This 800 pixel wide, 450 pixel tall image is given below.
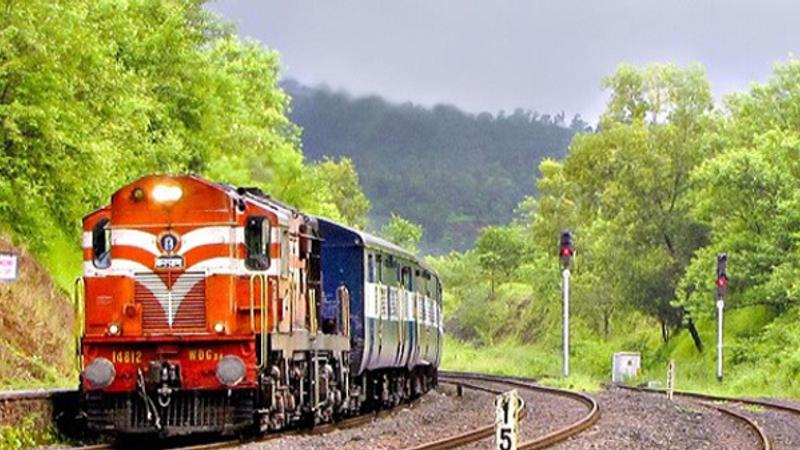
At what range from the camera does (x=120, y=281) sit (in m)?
17.0

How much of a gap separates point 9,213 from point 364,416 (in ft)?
25.2

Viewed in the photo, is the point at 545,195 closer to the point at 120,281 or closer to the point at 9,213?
the point at 9,213

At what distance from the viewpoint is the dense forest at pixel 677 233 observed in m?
42.9

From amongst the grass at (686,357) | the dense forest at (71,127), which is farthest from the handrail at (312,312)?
→ the grass at (686,357)

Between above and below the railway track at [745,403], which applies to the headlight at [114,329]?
above

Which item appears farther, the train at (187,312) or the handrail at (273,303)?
the handrail at (273,303)

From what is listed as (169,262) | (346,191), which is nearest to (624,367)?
(169,262)

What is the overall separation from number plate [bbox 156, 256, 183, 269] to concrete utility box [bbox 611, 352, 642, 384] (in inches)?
1147

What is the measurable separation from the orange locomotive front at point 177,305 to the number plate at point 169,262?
0.04 feet

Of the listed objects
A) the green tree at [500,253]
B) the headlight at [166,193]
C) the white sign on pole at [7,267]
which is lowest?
the white sign on pole at [7,267]

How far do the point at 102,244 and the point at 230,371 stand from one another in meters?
2.62

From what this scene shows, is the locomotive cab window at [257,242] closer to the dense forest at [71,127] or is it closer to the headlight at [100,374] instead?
the headlight at [100,374]

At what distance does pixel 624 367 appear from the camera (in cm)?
4459

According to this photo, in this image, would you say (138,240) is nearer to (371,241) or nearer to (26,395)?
(26,395)
